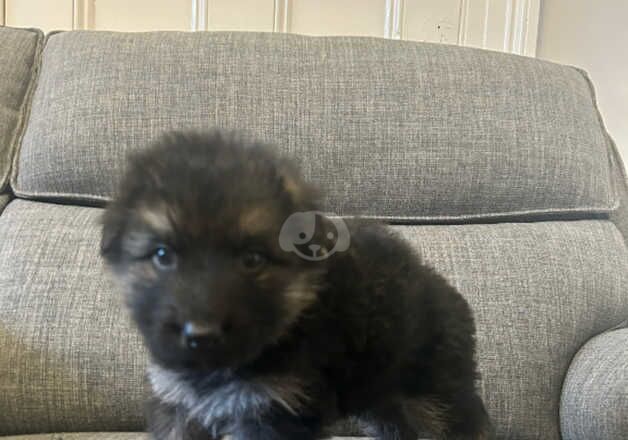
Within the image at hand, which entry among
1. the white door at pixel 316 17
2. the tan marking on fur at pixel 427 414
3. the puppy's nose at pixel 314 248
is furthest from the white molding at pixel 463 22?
the puppy's nose at pixel 314 248

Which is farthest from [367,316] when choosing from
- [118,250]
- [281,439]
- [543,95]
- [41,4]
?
[41,4]

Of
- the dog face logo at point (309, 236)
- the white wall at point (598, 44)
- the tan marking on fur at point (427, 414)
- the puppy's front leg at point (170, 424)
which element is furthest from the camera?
the white wall at point (598, 44)

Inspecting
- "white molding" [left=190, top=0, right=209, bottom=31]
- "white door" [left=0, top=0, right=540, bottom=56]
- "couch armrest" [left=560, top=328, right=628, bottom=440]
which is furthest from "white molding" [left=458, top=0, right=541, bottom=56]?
"couch armrest" [left=560, top=328, right=628, bottom=440]

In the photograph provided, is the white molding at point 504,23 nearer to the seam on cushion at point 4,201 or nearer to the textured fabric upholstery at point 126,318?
the textured fabric upholstery at point 126,318

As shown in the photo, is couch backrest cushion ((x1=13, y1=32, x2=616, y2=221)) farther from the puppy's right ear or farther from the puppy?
the puppy's right ear

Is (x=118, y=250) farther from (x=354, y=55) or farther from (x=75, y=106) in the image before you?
(x=354, y=55)

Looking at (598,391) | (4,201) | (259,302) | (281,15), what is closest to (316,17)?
(281,15)
